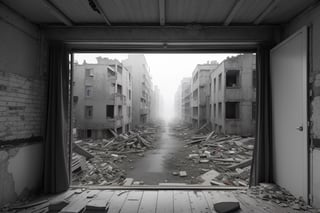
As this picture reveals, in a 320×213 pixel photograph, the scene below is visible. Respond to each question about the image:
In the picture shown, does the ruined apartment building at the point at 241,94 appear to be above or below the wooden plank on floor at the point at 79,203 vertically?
above

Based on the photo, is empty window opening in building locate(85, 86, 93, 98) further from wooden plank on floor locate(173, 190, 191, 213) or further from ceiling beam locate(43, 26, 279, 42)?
wooden plank on floor locate(173, 190, 191, 213)

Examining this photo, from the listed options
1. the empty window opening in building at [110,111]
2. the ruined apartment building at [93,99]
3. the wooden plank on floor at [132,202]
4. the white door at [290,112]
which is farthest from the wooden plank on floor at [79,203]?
the empty window opening in building at [110,111]

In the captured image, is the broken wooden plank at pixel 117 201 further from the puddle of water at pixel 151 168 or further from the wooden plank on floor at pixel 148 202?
the puddle of water at pixel 151 168

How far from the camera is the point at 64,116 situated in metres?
3.66

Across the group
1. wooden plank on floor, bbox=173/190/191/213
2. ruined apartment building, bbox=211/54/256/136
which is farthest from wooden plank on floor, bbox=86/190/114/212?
ruined apartment building, bbox=211/54/256/136

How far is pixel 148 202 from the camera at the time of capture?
310 cm

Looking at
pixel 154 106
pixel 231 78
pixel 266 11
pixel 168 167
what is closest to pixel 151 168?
pixel 168 167

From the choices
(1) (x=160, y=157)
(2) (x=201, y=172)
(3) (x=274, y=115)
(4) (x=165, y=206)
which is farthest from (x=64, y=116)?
(1) (x=160, y=157)

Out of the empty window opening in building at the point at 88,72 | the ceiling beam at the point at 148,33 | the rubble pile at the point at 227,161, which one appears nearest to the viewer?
the ceiling beam at the point at 148,33

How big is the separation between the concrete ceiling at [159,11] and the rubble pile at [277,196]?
307cm

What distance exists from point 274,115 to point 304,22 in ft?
5.49

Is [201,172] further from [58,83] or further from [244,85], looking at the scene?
[244,85]

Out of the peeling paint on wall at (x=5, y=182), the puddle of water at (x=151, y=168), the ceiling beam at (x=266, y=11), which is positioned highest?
the ceiling beam at (x=266, y=11)

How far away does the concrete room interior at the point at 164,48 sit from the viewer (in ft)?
9.38
